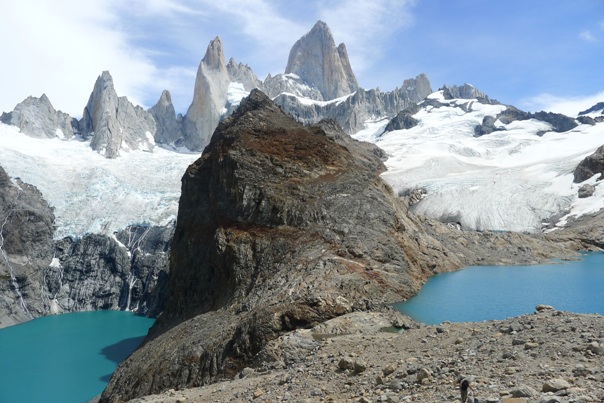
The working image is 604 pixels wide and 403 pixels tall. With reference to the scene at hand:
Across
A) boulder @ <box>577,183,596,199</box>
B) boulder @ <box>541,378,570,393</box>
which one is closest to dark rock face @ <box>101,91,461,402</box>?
boulder @ <box>541,378,570,393</box>

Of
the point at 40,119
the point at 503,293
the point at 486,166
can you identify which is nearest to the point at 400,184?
the point at 486,166

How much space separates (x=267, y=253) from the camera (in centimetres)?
2525

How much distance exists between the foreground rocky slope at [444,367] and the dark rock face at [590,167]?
69.7 metres

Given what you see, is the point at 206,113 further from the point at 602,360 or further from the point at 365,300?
the point at 602,360

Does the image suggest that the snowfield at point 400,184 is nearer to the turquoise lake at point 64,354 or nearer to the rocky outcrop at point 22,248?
the rocky outcrop at point 22,248

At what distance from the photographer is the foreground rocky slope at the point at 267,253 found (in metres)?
19.3

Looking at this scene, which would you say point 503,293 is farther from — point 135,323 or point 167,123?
point 167,123

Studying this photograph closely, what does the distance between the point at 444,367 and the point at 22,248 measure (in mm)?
62778

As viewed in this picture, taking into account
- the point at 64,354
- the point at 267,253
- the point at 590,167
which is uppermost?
the point at 590,167

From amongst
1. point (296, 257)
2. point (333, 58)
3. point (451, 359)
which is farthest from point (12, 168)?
point (333, 58)

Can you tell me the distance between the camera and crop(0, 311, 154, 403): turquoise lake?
101 feet

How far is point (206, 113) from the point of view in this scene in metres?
135

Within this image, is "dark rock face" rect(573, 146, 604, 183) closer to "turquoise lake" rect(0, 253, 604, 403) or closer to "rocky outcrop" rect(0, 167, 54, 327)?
"turquoise lake" rect(0, 253, 604, 403)

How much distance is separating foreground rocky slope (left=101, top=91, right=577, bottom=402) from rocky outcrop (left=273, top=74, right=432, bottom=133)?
121 metres
